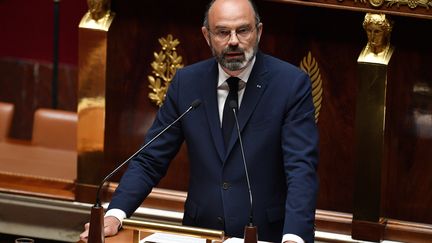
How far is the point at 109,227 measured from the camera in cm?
353

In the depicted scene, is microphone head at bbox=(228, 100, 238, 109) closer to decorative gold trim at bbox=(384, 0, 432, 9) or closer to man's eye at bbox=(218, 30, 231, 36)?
man's eye at bbox=(218, 30, 231, 36)

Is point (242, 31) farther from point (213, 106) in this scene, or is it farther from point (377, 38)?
point (377, 38)

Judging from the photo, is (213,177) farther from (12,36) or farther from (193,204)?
(12,36)

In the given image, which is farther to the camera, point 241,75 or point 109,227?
point 241,75

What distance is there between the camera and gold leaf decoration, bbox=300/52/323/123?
4.63 meters

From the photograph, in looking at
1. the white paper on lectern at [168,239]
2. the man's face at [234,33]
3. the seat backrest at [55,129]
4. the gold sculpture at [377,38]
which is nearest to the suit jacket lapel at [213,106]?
the man's face at [234,33]

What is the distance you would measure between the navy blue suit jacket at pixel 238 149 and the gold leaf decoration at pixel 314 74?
761mm

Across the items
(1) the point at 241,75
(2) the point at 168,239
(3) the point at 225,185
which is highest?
(1) the point at 241,75

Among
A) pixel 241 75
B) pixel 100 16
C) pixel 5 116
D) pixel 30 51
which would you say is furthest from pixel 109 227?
pixel 30 51

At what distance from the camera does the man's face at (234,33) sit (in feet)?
12.0

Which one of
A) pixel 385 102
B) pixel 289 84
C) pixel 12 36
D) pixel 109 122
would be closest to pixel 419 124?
pixel 385 102

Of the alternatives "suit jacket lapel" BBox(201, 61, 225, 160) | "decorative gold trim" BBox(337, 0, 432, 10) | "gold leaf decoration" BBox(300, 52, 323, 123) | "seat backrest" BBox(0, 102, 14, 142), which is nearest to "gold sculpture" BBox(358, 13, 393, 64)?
"decorative gold trim" BBox(337, 0, 432, 10)

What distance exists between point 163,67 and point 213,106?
1.06 metres

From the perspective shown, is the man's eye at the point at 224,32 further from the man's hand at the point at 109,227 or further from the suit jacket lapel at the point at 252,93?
the man's hand at the point at 109,227
